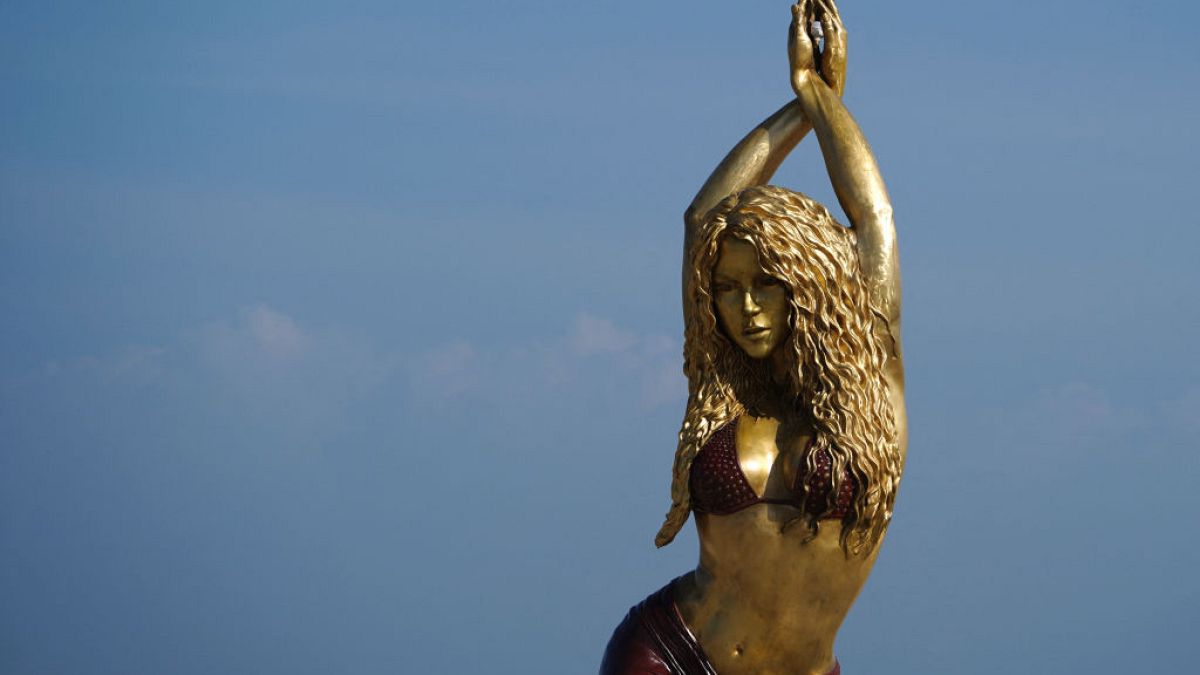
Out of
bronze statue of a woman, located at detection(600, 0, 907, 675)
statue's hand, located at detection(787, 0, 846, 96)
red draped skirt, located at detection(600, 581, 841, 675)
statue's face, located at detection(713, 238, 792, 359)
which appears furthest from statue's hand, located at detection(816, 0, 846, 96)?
red draped skirt, located at detection(600, 581, 841, 675)

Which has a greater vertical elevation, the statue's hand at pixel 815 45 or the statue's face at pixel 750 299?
the statue's hand at pixel 815 45

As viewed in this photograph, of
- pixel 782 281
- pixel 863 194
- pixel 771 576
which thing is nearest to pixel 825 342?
pixel 782 281

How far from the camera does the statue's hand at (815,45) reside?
554 centimetres

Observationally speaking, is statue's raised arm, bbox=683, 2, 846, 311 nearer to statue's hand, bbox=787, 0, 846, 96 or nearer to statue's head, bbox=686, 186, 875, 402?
statue's hand, bbox=787, 0, 846, 96

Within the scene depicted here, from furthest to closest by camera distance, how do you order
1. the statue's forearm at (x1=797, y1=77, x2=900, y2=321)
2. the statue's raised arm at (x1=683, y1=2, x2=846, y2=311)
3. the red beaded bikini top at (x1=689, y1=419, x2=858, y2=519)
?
the statue's raised arm at (x1=683, y1=2, x2=846, y2=311), the statue's forearm at (x1=797, y1=77, x2=900, y2=321), the red beaded bikini top at (x1=689, y1=419, x2=858, y2=519)

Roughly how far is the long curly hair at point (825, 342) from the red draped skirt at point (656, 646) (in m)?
0.28

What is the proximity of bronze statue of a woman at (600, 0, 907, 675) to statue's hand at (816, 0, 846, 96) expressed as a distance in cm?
25

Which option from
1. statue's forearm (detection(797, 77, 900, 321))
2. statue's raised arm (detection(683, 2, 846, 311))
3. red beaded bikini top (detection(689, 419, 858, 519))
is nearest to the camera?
red beaded bikini top (detection(689, 419, 858, 519))

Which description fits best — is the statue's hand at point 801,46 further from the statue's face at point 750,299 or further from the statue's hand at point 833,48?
the statue's face at point 750,299

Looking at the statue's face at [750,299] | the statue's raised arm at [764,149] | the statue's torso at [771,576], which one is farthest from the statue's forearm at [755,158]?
the statue's torso at [771,576]

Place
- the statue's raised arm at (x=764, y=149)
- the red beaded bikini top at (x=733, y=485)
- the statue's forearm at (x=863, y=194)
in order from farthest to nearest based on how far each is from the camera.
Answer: the statue's raised arm at (x=764, y=149) → the statue's forearm at (x=863, y=194) → the red beaded bikini top at (x=733, y=485)

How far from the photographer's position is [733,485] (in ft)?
16.8

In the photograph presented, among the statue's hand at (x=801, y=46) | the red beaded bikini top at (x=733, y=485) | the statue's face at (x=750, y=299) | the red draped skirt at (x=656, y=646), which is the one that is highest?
the statue's hand at (x=801, y=46)

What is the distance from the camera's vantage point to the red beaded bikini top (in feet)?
16.6
